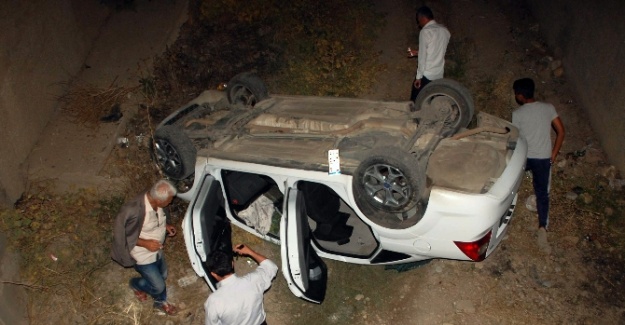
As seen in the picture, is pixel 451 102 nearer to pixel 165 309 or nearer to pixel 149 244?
pixel 149 244

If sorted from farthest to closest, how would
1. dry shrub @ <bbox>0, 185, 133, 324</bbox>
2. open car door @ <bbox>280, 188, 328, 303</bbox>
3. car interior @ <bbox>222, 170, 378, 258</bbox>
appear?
dry shrub @ <bbox>0, 185, 133, 324</bbox>, car interior @ <bbox>222, 170, 378, 258</bbox>, open car door @ <bbox>280, 188, 328, 303</bbox>

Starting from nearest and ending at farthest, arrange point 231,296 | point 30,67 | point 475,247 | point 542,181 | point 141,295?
point 231,296 < point 475,247 < point 542,181 < point 141,295 < point 30,67

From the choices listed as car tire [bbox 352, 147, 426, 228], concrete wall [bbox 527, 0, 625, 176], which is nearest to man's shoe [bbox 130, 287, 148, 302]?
car tire [bbox 352, 147, 426, 228]

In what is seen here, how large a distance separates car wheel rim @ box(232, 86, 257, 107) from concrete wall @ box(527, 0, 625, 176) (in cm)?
474

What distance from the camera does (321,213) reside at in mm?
5160

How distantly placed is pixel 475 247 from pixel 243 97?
359cm

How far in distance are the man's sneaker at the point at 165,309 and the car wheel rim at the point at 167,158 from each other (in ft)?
4.71

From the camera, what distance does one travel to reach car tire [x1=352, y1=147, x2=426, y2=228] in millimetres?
4000

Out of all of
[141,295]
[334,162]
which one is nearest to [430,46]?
[334,162]

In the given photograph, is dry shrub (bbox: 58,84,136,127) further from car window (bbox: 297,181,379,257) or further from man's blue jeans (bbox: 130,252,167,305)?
car window (bbox: 297,181,379,257)

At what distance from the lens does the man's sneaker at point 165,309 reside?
5383 mm

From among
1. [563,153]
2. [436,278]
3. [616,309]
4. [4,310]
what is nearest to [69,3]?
[4,310]

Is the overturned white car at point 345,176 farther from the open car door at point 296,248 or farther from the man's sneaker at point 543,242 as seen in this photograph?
the man's sneaker at point 543,242

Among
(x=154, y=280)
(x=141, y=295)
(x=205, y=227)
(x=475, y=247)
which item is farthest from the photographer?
(x=141, y=295)
